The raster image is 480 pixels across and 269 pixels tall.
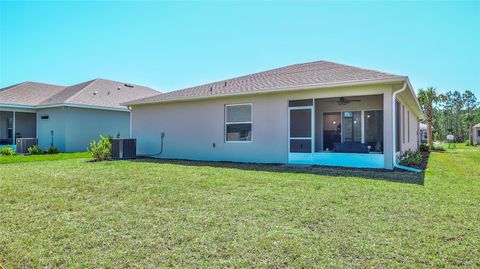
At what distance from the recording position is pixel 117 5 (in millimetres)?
10531

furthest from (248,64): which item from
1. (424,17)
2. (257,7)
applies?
(424,17)

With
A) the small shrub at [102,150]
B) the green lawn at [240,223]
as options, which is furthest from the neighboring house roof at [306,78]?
the green lawn at [240,223]

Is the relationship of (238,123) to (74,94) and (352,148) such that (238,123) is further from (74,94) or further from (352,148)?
(74,94)

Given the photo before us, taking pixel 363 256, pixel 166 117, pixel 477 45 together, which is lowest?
pixel 363 256

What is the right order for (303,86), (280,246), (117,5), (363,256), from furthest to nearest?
(117,5), (303,86), (280,246), (363,256)

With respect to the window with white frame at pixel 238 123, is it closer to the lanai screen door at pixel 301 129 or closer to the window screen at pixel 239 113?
the window screen at pixel 239 113

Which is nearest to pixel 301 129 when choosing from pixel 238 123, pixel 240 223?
pixel 238 123

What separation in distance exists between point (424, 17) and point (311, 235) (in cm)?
1042

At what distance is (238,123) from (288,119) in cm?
204

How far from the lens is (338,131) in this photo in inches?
532

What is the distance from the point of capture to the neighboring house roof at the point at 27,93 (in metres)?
17.2

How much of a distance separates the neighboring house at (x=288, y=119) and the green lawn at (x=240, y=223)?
3.15 meters

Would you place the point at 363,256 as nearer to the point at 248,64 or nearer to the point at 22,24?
the point at 22,24

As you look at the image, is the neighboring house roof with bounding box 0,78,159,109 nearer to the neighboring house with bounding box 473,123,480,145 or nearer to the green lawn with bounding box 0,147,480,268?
Answer: the green lawn with bounding box 0,147,480,268
